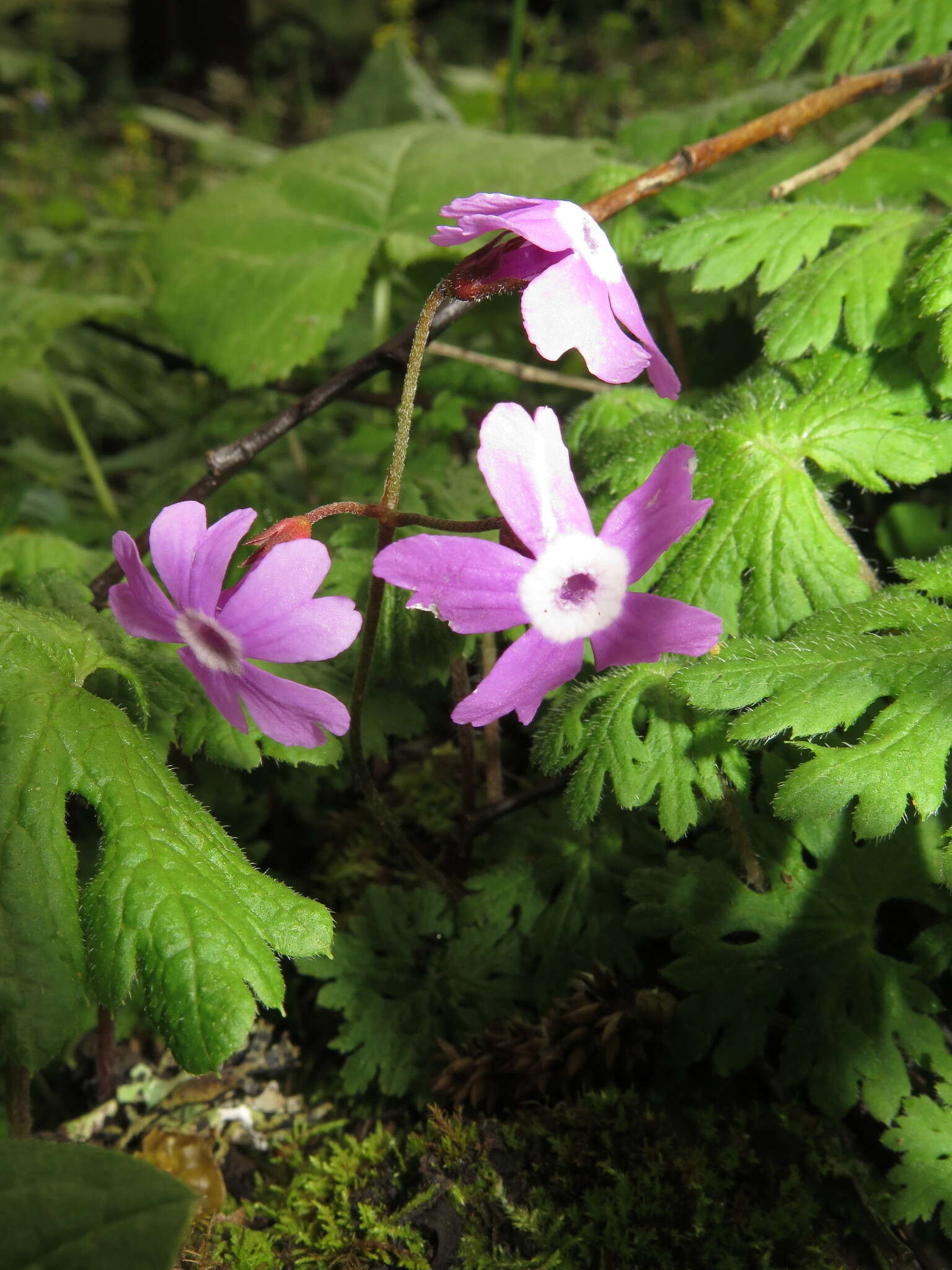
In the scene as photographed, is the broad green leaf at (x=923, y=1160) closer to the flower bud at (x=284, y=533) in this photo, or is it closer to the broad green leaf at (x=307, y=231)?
the flower bud at (x=284, y=533)

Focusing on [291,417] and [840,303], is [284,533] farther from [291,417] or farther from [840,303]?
[840,303]

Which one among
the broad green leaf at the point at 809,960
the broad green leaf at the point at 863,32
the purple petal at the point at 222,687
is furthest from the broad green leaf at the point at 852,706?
the broad green leaf at the point at 863,32

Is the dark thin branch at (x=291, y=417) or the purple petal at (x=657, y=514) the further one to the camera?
the dark thin branch at (x=291, y=417)

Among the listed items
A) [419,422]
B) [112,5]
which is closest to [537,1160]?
[419,422]

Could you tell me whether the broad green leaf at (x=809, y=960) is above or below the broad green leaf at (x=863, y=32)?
below

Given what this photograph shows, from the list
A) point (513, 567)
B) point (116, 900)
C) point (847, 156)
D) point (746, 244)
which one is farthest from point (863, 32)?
point (116, 900)

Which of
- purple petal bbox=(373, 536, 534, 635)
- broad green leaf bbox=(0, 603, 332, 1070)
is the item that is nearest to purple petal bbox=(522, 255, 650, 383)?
purple petal bbox=(373, 536, 534, 635)

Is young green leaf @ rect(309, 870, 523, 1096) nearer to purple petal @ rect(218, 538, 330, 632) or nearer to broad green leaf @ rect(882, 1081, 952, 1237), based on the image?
broad green leaf @ rect(882, 1081, 952, 1237)
